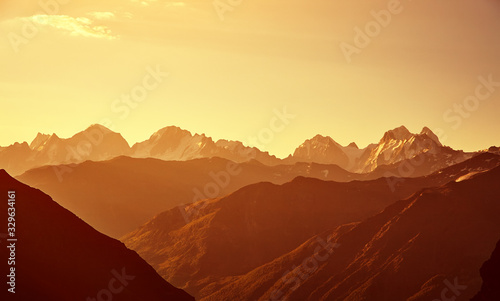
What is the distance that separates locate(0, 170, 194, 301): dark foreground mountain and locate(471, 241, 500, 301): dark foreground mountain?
209 ft

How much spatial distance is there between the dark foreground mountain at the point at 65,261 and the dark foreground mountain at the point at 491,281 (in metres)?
63.6

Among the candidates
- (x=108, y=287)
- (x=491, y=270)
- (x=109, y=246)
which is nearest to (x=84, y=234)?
(x=109, y=246)

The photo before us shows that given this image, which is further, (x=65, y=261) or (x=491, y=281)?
(x=491, y=281)

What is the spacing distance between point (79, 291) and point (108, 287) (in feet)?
27.4

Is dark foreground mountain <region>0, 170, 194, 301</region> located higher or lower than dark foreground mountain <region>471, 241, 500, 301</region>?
higher

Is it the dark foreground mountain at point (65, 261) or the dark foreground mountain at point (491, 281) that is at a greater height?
the dark foreground mountain at point (65, 261)

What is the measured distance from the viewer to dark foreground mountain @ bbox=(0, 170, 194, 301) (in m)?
120

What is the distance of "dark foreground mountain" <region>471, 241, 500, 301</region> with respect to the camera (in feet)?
481

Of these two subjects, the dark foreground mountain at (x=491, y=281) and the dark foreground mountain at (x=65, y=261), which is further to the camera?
the dark foreground mountain at (x=491, y=281)

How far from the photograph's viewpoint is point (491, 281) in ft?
491

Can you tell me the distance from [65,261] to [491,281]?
89.3 meters

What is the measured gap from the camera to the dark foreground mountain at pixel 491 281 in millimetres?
146750

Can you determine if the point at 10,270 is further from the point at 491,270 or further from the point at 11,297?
the point at 491,270

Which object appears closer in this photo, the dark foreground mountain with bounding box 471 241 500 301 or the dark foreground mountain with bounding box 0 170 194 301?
the dark foreground mountain with bounding box 0 170 194 301
